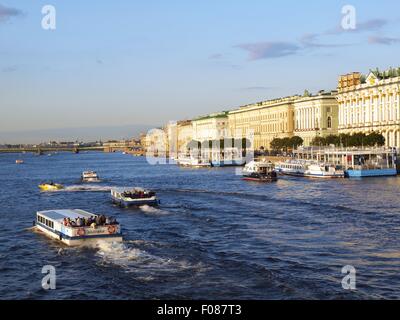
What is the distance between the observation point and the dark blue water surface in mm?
21422

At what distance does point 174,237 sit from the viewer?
31625 mm

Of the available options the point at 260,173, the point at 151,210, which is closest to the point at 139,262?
the point at 151,210

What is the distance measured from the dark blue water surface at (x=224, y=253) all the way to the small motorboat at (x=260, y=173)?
904 inches

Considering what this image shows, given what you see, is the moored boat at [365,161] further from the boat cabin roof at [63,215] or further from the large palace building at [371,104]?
the boat cabin roof at [63,215]

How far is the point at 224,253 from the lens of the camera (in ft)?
88.9

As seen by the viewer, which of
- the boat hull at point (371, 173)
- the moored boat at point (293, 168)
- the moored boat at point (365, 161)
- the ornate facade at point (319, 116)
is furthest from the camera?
the ornate facade at point (319, 116)

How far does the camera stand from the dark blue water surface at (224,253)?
21422 millimetres

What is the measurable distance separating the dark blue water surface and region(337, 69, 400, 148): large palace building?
2004 inches

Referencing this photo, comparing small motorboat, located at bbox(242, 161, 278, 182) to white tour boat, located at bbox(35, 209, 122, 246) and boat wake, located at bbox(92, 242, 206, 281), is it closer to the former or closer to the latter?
white tour boat, located at bbox(35, 209, 122, 246)

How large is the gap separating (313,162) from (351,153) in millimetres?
4953

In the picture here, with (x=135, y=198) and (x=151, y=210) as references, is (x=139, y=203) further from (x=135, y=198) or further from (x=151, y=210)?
(x=151, y=210)

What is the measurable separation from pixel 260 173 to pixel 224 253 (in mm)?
44700

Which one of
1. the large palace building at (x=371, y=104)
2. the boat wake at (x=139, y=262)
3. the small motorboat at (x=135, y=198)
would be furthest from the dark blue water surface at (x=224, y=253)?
the large palace building at (x=371, y=104)
